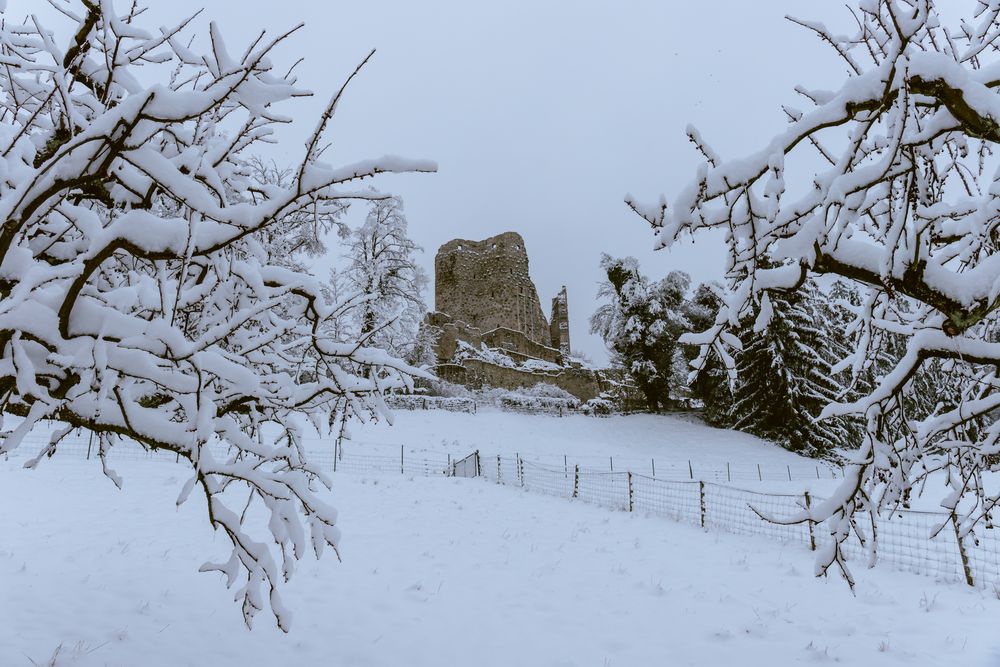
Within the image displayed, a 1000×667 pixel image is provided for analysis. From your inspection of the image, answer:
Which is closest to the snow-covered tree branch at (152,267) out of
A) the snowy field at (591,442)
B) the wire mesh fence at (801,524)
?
the wire mesh fence at (801,524)

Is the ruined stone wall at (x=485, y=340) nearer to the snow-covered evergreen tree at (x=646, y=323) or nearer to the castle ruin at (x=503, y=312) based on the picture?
the castle ruin at (x=503, y=312)

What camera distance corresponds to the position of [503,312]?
44000 mm

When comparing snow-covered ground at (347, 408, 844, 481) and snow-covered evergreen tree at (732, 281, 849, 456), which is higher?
snow-covered evergreen tree at (732, 281, 849, 456)

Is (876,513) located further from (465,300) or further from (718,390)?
(465,300)

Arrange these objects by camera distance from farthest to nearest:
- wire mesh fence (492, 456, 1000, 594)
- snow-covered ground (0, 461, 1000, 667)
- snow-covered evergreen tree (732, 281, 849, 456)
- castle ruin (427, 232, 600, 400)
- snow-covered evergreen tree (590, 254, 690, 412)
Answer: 1. castle ruin (427, 232, 600, 400)
2. snow-covered evergreen tree (590, 254, 690, 412)
3. snow-covered evergreen tree (732, 281, 849, 456)
4. wire mesh fence (492, 456, 1000, 594)
5. snow-covered ground (0, 461, 1000, 667)

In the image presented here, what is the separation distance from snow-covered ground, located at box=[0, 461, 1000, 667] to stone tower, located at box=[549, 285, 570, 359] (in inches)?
1527

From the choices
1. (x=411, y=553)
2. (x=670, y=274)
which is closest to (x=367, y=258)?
(x=670, y=274)

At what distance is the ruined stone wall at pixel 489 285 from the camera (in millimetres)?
44219

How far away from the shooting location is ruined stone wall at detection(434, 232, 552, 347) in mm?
44219

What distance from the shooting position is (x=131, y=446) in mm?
16484

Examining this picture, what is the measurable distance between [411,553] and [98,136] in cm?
655

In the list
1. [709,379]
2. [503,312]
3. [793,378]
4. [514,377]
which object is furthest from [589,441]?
[503,312]

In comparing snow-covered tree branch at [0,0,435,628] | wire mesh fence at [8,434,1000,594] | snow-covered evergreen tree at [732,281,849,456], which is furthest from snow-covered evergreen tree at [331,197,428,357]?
snow-covered tree branch at [0,0,435,628]

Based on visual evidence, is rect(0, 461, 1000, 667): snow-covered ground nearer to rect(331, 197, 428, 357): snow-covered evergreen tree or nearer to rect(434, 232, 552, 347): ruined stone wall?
rect(331, 197, 428, 357): snow-covered evergreen tree
